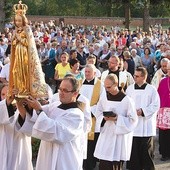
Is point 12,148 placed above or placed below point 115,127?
above

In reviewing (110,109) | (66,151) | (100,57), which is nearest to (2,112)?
(66,151)

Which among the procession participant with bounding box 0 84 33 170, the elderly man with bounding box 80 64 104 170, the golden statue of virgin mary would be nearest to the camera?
the elderly man with bounding box 80 64 104 170

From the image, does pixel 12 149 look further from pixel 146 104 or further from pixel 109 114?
pixel 146 104

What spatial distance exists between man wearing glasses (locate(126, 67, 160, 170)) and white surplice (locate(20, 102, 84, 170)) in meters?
3.30

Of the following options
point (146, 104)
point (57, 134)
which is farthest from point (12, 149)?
point (146, 104)

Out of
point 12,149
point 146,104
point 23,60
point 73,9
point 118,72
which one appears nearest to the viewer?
point 23,60

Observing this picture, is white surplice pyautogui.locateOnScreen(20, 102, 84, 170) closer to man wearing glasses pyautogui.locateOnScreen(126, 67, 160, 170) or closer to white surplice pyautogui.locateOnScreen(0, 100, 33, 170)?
white surplice pyautogui.locateOnScreen(0, 100, 33, 170)

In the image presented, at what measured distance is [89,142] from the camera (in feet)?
31.5

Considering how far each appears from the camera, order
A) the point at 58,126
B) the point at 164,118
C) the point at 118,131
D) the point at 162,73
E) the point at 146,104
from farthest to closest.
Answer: the point at 162,73 < the point at 164,118 < the point at 146,104 < the point at 118,131 < the point at 58,126

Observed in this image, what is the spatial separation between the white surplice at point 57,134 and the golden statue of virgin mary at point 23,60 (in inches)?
11.8

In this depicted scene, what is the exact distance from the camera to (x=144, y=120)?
921 cm

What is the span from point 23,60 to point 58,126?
0.88m

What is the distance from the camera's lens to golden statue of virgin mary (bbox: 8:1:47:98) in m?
5.87

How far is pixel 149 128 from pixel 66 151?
145 inches
